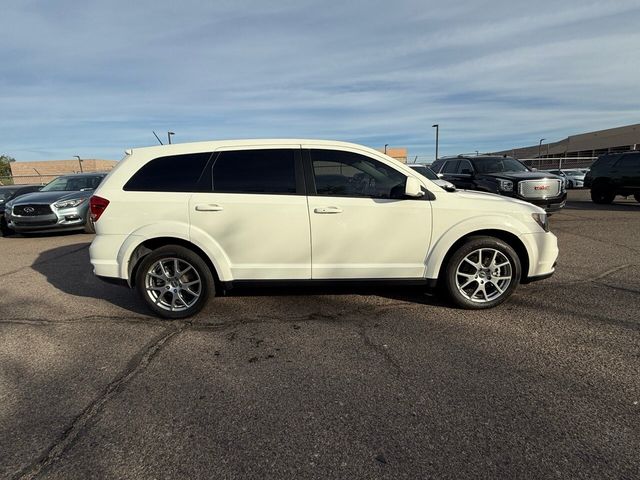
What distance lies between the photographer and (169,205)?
404 centimetres

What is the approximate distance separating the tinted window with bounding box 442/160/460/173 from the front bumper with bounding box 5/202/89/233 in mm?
10460

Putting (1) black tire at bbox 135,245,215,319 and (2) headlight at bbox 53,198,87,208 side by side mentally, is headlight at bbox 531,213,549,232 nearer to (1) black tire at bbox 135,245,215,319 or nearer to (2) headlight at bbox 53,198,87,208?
(1) black tire at bbox 135,245,215,319

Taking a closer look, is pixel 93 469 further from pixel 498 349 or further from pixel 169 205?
pixel 498 349

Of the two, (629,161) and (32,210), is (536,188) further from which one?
(32,210)

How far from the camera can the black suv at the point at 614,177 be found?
12.1 metres

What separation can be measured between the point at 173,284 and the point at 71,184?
919cm

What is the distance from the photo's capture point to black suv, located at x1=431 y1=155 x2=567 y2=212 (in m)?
9.18

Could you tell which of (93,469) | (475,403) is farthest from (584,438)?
(93,469)

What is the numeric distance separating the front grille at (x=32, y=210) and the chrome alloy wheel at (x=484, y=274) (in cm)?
984

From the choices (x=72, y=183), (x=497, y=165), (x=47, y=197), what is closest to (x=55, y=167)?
(x=72, y=183)

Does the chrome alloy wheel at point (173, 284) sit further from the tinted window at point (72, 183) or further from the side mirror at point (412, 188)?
the tinted window at point (72, 183)

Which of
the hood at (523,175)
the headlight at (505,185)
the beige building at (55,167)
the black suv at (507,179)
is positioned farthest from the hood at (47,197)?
the beige building at (55,167)

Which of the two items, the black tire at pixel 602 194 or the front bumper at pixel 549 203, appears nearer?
the front bumper at pixel 549 203

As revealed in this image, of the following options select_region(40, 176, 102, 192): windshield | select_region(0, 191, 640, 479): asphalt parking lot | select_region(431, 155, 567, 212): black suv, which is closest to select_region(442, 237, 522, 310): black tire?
select_region(0, 191, 640, 479): asphalt parking lot
